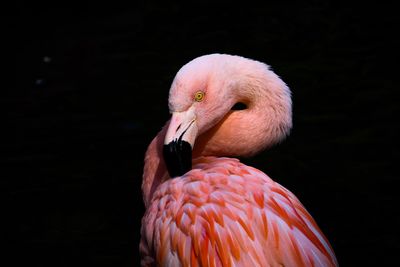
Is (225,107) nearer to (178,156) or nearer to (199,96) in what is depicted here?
(199,96)

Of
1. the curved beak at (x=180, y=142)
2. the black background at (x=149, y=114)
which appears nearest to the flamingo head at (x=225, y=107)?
the curved beak at (x=180, y=142)

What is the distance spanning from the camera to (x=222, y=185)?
360 centimetres

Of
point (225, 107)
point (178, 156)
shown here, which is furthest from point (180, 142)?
point (225, 107)

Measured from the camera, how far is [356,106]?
7.35 meters

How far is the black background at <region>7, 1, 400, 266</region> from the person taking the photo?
5.68 m

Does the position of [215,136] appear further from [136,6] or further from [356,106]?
[136,6]

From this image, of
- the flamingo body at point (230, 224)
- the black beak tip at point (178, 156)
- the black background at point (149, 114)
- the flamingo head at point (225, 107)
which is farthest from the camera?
the black background at point (149, 114)

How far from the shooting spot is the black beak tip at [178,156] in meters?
3.65

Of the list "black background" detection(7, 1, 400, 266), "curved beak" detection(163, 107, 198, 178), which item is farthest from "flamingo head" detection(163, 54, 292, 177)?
"black background" detection(7, 1, 400, 266)

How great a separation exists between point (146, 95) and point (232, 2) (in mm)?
4051

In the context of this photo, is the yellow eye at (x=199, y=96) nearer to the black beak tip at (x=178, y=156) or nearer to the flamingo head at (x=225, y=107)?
the flamingo head at (x=225, y=107)

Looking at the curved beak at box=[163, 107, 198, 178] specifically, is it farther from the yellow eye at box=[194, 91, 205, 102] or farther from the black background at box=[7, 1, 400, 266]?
the black background at box=[7, 1, 400, 266]

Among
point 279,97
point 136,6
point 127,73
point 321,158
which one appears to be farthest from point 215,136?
point 136,6

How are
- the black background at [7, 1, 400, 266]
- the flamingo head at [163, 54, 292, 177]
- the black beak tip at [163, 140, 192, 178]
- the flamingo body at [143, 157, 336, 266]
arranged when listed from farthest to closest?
the black background at [7, 1, 400, 266] < the flamingo head at [163, 54, 292, 177] < the black beak tip at [163, 140, 192, 178] < the flamingo body at [143, 157, 336, 266]
